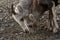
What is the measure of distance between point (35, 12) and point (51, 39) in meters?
0.45

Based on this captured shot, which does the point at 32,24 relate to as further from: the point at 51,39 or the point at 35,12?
the point at 51,39

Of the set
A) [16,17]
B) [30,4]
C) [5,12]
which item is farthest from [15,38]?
[5,12]

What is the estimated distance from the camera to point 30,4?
93.3 inches

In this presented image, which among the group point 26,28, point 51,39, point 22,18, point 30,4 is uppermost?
point 30,4

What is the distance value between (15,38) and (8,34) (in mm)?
198

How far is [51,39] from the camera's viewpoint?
2510 mm

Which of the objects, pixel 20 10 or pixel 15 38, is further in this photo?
pixel 15 38

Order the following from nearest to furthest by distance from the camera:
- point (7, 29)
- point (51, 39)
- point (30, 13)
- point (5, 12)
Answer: point (30, 13) < point (51, 39) < point (7, 29) < point (5, 12)

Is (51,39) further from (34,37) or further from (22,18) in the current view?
(22,18)

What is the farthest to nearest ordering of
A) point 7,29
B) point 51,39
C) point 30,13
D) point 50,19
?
point 7,29 → point 50,19 → point 51,39 → point 30,13

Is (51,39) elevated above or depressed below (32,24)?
below

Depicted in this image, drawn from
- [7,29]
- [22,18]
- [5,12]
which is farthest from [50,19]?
[5,12]

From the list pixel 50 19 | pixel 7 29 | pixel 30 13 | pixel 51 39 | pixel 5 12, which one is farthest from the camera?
pixel 5 12

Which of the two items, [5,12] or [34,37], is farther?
[5,12]
